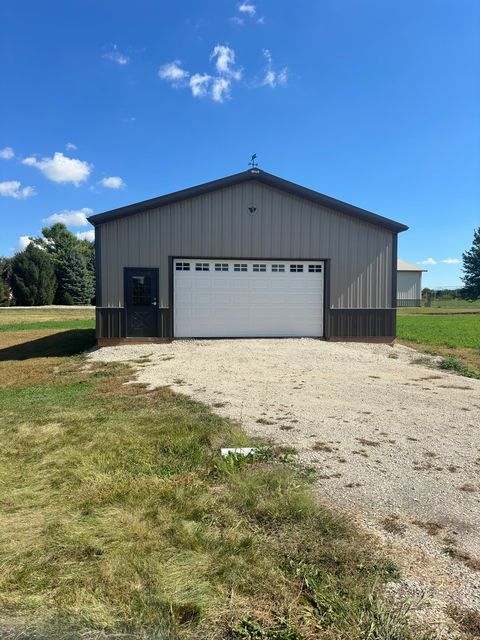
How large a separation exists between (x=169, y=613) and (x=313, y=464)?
209 centimetres

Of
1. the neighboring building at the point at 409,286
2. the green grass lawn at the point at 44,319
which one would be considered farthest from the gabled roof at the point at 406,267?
the green grass lawn at the point at 44,319

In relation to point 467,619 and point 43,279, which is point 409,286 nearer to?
point 43,279

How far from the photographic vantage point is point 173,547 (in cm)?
246

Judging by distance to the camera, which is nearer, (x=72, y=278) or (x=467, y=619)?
(x=467, y=619)

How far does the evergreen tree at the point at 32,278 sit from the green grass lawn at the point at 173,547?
126 ft

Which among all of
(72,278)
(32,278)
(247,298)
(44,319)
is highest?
(72,278)

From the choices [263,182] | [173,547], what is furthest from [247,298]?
[173,547]

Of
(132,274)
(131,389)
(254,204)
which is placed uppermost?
(254,204)

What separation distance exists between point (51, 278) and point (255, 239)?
33419mm

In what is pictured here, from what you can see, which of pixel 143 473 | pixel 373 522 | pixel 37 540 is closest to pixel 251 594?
pixel 373 522

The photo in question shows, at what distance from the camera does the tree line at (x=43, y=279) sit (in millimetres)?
38656

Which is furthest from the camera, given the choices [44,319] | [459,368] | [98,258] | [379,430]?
[44,319]

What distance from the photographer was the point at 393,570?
2258 millimetres

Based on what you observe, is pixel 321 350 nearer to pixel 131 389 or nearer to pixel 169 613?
pixel 131 389
